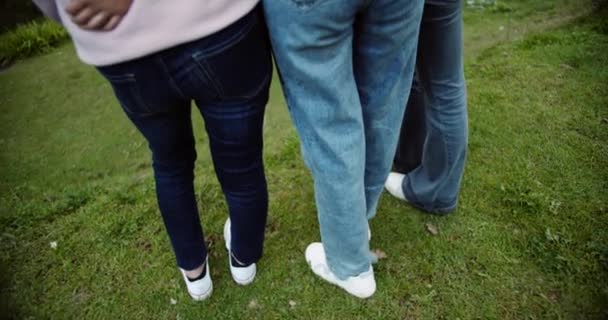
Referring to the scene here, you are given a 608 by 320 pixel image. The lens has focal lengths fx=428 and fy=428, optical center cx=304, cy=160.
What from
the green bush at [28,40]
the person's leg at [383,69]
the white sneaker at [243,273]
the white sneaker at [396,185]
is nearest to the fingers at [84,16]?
the person's leg at [383,69]

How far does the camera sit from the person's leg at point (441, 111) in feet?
4.71

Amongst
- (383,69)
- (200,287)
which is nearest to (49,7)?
Result: (383,69)

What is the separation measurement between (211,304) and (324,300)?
477 mm

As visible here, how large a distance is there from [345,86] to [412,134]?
0.97 meters

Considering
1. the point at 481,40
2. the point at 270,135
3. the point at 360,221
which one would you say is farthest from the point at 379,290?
the point at 481,40

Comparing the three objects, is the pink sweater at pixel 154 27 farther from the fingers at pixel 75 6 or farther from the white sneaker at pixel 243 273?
the white sneaker at pixel 243 273

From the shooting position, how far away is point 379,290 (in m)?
1.81

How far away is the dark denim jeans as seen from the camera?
1441 millimetres

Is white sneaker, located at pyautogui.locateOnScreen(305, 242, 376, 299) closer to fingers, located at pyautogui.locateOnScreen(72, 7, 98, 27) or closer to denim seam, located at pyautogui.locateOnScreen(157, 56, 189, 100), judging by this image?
denim seam, located at pyautogui.locateOnScreen(157, 56, 189, 100)

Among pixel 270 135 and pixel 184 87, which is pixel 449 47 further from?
pixel 270 135

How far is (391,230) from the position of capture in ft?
6.80

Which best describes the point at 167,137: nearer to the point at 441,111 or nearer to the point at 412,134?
the point at 441,111

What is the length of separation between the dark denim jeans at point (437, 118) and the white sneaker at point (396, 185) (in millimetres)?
41

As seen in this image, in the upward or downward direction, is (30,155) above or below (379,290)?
below
